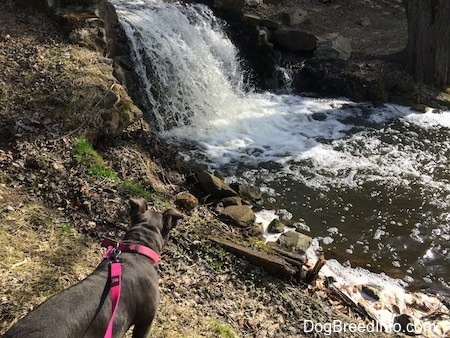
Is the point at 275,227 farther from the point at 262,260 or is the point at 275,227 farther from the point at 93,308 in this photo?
the point at 93,308

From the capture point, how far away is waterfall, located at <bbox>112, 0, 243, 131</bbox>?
9.66m

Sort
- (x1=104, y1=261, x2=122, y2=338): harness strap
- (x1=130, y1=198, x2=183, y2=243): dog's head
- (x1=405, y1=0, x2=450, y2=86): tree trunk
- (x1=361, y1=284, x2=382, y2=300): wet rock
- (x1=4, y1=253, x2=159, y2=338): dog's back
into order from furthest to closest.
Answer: (x1=405, y1=0, x2=450, y2=86): tree trunk < (x1=361, y1=284, x2=382, y2=300): wet rock < (x1=130, y1=198, x2=183, y2=243): dog's head < (x1=104, y1=261, x2=122, y2=338): harness strap < (x1=4, y1=253, x2=159, y2=338): dog's back

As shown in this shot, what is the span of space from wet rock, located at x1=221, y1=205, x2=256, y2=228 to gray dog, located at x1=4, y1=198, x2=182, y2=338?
98.3 inches

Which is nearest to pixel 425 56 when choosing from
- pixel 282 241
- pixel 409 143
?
pixel 409 143

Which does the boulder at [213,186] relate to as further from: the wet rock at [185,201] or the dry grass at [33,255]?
the dry grass at [33,255]

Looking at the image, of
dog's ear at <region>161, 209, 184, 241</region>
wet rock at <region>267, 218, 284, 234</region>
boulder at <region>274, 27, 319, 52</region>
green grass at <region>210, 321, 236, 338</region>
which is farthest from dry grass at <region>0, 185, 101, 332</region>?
boulder at <region>274, 27, 319, 52</region>

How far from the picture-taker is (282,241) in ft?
20.7

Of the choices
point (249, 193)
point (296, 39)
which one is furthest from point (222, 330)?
point (296, 39)

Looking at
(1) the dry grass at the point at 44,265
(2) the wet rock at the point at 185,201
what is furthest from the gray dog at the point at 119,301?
(2) the wet rock at the point at 185,201

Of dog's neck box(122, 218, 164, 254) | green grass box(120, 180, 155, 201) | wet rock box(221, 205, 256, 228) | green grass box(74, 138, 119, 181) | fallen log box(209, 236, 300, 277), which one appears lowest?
wet rock box(221, 205, 256, 228)

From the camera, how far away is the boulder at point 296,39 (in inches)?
506

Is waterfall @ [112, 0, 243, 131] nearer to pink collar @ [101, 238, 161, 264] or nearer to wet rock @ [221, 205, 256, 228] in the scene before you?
wet rock @ [221, 205, 256, 228]

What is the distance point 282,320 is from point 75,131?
3476 millimetres

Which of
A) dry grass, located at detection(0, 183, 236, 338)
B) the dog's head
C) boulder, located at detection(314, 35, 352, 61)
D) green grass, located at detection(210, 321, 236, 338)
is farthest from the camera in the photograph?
boulder, located at detection(314, 35, 352, 61)
